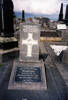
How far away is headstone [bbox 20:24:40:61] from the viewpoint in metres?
6.23

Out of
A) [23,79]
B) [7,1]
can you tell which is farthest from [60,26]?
[23,79]

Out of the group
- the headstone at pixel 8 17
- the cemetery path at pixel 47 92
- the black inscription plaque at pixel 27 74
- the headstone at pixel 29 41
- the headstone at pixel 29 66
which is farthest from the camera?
the headstone at pixel 8 17

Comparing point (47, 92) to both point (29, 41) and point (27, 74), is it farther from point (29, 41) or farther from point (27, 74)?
point (29, 41)

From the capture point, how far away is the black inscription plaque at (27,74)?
5.17 meters

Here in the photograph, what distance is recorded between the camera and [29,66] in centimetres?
601

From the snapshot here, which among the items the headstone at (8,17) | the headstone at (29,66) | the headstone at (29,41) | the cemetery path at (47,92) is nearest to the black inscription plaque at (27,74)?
the headstone at (29,66)

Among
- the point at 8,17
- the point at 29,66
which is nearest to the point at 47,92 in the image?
the point at 29,66

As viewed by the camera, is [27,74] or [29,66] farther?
[29,66]

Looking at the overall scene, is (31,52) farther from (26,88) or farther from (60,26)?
(60,26)

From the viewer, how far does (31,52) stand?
6.54 m

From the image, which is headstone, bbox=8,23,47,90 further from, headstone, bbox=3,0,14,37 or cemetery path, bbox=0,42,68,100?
headstone, bbox=3,0,14,37

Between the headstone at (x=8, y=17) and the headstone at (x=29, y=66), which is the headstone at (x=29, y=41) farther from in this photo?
the headstone at (x=8, y=17)

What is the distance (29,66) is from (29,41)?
4.12 ft

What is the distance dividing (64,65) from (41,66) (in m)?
1.73
